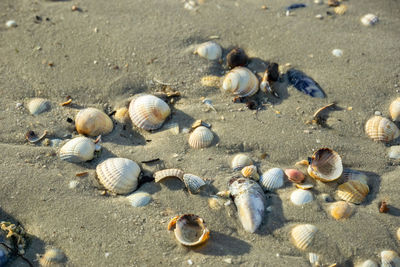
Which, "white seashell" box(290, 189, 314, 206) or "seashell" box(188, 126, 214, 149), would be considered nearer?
"white seashell" box(290, 189, 314, 206)

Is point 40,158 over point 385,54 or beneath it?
beneath

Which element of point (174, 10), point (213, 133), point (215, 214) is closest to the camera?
Result: point (215, 214)

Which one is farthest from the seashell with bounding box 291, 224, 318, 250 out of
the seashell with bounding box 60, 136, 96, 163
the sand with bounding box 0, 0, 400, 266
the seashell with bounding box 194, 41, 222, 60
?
the seashell with bounding box 194, 41, 222, 60

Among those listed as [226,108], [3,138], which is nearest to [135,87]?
[226,108]

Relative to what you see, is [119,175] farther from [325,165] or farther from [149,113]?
[325,165]

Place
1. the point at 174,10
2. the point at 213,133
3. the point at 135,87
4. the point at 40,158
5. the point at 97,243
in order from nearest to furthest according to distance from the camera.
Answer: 1. the point at 97,243
2. the point at 40,158
3. the point at 213,133
4. the point at 135,87
5. the point at 174,10

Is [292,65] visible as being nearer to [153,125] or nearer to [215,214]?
[153,125]

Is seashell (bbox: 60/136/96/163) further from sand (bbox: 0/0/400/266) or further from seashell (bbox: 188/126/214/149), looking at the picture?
seashell (bbox: 188/126/214/149)
